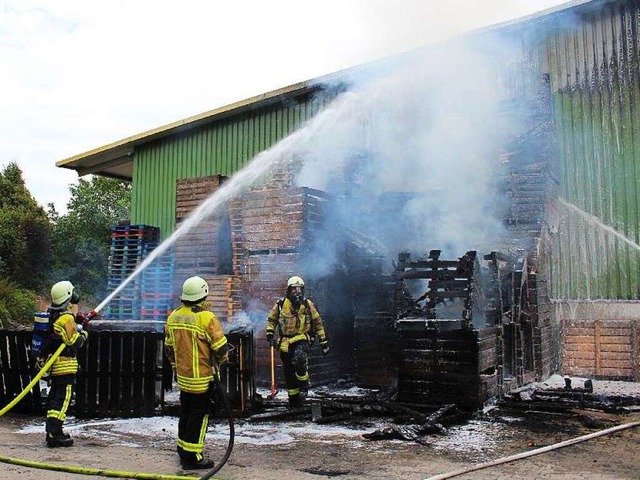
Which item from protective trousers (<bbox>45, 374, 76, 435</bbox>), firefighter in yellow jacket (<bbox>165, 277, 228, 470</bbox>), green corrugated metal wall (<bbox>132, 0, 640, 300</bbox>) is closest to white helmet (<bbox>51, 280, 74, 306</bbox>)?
protective trousers (<bbox>45, 374, 76, 435</bbox>)

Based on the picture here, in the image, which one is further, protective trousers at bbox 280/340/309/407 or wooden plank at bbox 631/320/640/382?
wooden plank at bbox 631/320/640/382

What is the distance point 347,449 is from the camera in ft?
17.3

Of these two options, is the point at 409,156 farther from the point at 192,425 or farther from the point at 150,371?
the point at 192,425

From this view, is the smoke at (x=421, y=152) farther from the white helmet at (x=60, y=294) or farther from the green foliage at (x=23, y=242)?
the green foliage at (x=23, y=242)

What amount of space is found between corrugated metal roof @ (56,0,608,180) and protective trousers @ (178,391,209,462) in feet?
29.2

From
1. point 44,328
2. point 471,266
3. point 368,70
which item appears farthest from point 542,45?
point 44,328

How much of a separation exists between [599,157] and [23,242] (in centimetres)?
2464

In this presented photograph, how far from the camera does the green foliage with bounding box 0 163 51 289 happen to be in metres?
26.2

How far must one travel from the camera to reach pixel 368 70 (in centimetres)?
1217

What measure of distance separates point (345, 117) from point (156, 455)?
871 cm

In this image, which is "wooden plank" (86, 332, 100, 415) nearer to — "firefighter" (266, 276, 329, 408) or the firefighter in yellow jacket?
"firefighter" (266, 276, 329, 408)

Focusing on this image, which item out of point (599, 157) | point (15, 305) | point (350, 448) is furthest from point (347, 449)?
point (15, 305)

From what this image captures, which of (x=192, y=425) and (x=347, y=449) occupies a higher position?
(x=192, y=425)

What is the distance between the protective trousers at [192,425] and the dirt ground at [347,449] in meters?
0.17
